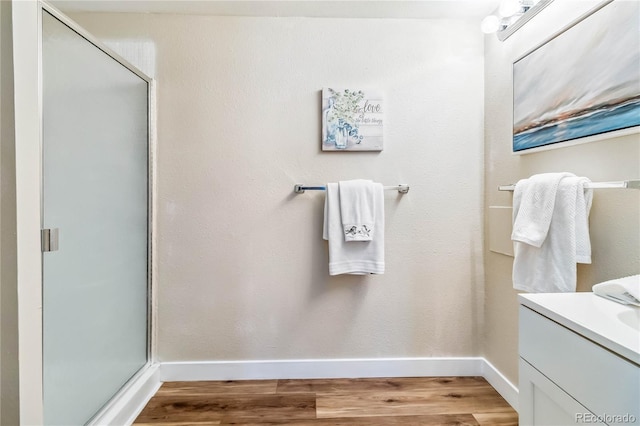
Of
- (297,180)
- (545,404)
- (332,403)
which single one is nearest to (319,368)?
(332,403)

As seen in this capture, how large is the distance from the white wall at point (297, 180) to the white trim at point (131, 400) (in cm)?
13

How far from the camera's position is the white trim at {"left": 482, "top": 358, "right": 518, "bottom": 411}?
4.76 feet

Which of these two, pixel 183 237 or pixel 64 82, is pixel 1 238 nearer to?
pixel 64 82

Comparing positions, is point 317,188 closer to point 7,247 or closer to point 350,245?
point 350,245

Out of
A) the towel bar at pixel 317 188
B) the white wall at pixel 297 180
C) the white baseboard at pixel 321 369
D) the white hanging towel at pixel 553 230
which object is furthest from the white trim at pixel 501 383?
the towel bar at pixel 317 188

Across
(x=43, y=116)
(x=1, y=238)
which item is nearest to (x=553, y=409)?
(x=1, y=238)

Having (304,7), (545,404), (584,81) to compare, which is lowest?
(545,404)

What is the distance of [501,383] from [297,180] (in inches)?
56.6

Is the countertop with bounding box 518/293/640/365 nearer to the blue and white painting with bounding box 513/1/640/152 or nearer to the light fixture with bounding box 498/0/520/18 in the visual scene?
the blue and white painting with bounding box 513/1/640/152

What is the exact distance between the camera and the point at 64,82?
1.09 meters

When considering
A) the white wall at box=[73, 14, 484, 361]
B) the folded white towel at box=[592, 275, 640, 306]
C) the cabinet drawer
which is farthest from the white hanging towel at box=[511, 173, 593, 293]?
the white wall at box=[73, 14, 484, 361]

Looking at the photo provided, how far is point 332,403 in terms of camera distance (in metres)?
1.48

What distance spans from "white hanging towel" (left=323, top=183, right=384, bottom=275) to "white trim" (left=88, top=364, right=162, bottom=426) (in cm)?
104

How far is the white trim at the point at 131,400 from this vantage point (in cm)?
126
